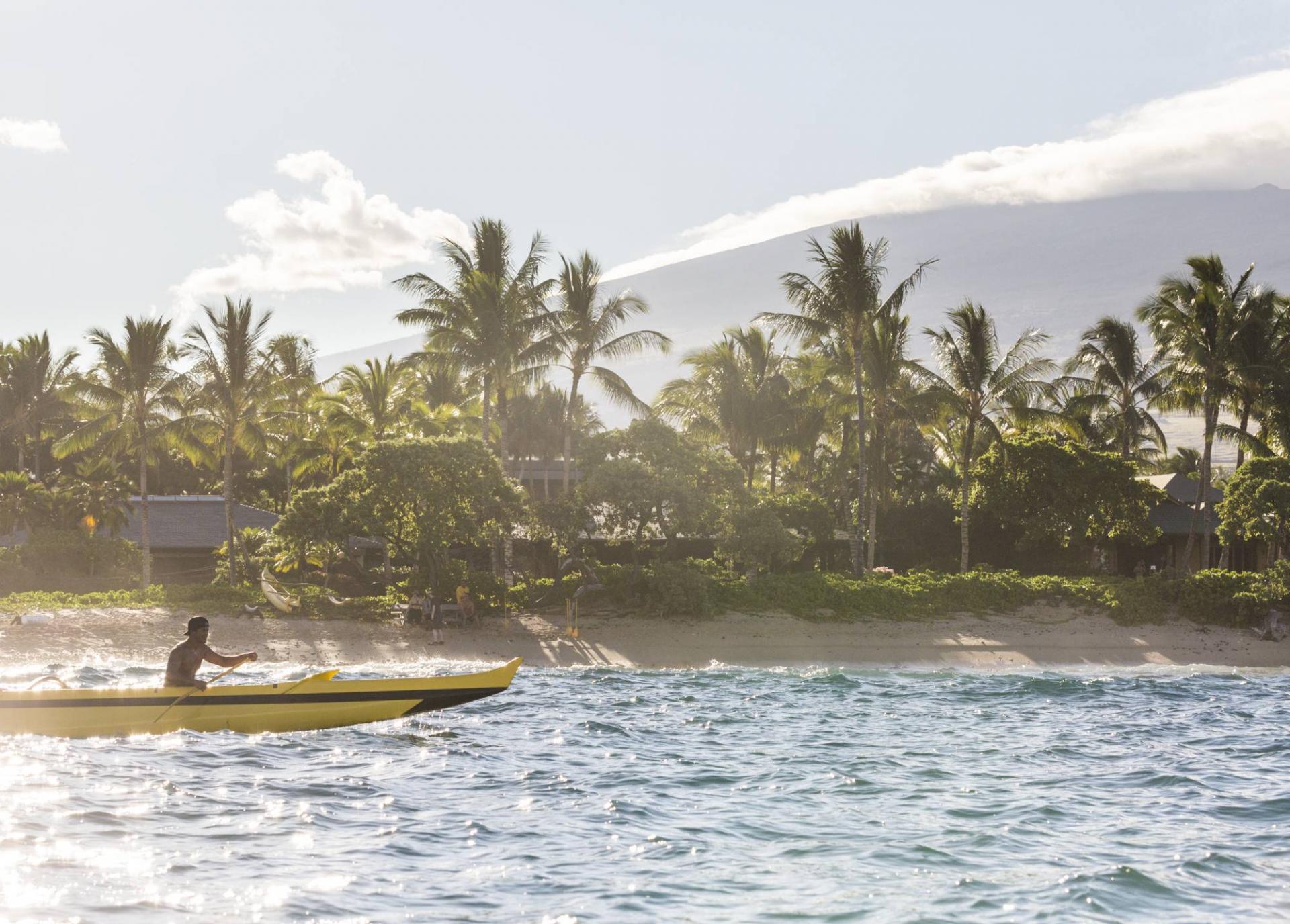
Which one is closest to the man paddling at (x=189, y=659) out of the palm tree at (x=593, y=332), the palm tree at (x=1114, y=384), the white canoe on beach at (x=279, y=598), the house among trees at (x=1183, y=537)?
the white canoe on beach at (x=279, y=598)

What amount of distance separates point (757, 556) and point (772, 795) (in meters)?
16.8

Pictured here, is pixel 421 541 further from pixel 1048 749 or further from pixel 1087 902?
pixel 1087 902

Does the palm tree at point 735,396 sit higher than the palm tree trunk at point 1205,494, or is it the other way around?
the palm tree at point 735,396

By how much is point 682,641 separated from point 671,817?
1362 centimetres

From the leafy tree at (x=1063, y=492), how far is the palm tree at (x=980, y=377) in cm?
98

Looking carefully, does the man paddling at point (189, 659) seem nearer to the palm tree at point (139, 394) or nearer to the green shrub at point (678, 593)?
the green shrub at point (678, 593)

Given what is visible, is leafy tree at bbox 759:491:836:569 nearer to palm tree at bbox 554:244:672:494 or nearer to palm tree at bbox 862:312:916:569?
palm tree at bbox 862:312:916:569

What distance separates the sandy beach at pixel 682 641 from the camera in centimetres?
2409

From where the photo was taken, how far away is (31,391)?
49.7m

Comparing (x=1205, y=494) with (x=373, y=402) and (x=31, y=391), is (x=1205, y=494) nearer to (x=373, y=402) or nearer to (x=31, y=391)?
(x=373, y=402)

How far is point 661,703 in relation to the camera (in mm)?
19922

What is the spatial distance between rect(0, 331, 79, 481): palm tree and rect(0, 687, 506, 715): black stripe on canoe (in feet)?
127

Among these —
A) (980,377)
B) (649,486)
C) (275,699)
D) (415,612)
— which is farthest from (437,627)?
(980,377)

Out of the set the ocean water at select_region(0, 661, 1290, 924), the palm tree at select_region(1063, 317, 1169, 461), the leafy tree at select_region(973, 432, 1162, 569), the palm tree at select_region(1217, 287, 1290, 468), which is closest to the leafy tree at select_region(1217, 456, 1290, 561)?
the leafy tree at select_region(973, 432, 1162, 569)
